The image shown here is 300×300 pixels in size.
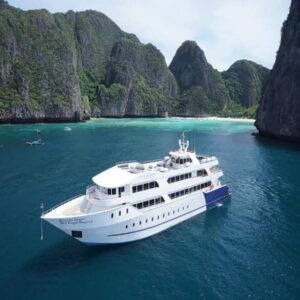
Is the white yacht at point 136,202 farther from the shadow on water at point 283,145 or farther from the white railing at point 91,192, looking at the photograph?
the shadow on water at point 283,145

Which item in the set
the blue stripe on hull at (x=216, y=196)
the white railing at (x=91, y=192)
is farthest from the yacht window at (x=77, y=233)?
the blue stripe on hull at (x=216, y=196)

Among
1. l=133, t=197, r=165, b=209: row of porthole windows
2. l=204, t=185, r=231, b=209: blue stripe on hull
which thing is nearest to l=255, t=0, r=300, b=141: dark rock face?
l=204, t=185, r=231, b=209: blue stripe on hull

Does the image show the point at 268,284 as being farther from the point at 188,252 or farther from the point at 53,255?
the point at 53,255

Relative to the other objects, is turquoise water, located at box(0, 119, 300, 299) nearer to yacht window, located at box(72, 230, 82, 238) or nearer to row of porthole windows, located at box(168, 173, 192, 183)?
yacht window, located at box(72, 230, 82, 238)

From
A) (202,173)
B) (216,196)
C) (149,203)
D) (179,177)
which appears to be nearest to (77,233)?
(149,203)

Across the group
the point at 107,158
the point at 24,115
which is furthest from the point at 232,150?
the point at 24,115

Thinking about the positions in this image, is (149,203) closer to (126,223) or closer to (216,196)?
(126,223)

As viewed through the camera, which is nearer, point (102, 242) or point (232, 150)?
point (102, 242)
